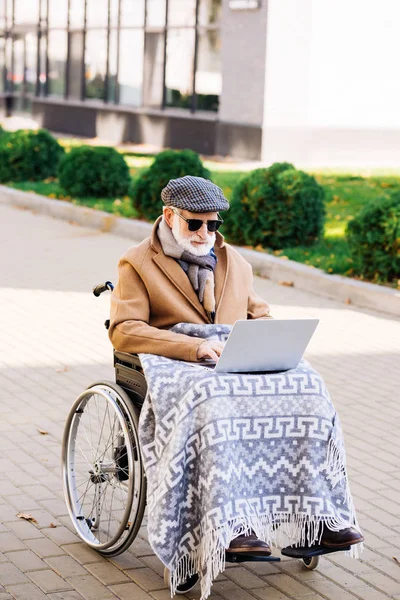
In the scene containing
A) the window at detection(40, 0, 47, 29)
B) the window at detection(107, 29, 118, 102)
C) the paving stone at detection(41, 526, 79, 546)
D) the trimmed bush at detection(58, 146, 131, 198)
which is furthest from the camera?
the window at detection(40, 0, 47, 29)

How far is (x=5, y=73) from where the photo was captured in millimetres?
33875

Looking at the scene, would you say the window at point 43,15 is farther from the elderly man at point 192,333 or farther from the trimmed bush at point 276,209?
the elderly man at point 192,333

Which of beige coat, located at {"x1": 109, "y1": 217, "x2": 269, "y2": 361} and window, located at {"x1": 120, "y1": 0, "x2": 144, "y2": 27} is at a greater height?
window, located at {"x1": 120, "y1": 0, "x2": 144, "y2": 27}

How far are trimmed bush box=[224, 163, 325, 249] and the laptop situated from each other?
27.1 ft

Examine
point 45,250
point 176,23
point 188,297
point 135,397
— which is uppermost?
point 176,23

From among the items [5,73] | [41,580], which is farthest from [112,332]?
[5,73]

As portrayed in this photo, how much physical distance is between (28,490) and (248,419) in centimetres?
172

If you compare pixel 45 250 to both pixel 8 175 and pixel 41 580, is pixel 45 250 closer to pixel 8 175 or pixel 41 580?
pixel 8 175

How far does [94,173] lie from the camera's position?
54.7ft

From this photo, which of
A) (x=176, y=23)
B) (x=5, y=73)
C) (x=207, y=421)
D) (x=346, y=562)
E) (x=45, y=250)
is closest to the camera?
(x=207, y=421)

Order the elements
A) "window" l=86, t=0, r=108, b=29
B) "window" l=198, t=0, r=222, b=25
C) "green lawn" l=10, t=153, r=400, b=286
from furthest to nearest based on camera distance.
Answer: "window" l=86, t=0, r=108, b=29, "window" l=198, t=0, r=222, b=25, "green lawn" l=10, t=153, r=400, b=286

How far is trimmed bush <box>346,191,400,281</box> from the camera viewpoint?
34.3ft

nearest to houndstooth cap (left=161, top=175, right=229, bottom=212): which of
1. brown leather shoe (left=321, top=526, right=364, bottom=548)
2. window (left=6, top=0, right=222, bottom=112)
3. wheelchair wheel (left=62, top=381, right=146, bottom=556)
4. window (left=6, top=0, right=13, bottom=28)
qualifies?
wheelchair wheel (left=62, top=381, right=146, bottom=556)

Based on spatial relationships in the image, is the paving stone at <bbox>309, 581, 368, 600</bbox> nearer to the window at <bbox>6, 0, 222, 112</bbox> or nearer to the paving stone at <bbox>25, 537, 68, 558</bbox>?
the paving stone at <bbox>25, 537, 68, 558</bbox>
